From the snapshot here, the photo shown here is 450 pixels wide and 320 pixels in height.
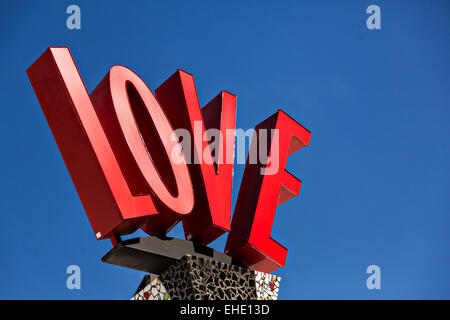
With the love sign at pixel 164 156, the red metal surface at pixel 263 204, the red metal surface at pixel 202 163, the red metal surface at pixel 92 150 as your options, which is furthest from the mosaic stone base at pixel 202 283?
the red metal surface at pixel 92 150

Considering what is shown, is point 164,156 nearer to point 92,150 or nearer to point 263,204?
point 92,150

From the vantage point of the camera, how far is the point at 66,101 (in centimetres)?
922

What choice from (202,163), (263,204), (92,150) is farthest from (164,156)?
(263,204)

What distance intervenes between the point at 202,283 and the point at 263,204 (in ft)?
7.31

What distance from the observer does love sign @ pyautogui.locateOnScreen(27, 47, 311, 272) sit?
9070 mm

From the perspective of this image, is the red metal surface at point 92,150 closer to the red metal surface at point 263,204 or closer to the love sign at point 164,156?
the love sign at point 164,156

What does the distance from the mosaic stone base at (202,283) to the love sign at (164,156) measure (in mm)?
573

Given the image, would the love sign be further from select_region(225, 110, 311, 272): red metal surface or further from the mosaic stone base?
the mosaic stone base

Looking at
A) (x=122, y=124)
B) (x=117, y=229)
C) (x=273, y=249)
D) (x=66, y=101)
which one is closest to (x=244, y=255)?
(x=273, y=249)

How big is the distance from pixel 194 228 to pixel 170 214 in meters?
1.05

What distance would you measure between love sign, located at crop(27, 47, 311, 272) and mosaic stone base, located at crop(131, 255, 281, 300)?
573mm

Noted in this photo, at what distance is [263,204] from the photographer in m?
10.9

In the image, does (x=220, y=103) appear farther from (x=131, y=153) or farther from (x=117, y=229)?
(x=117, y=229)

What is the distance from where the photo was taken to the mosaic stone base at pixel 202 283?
31.1ft
